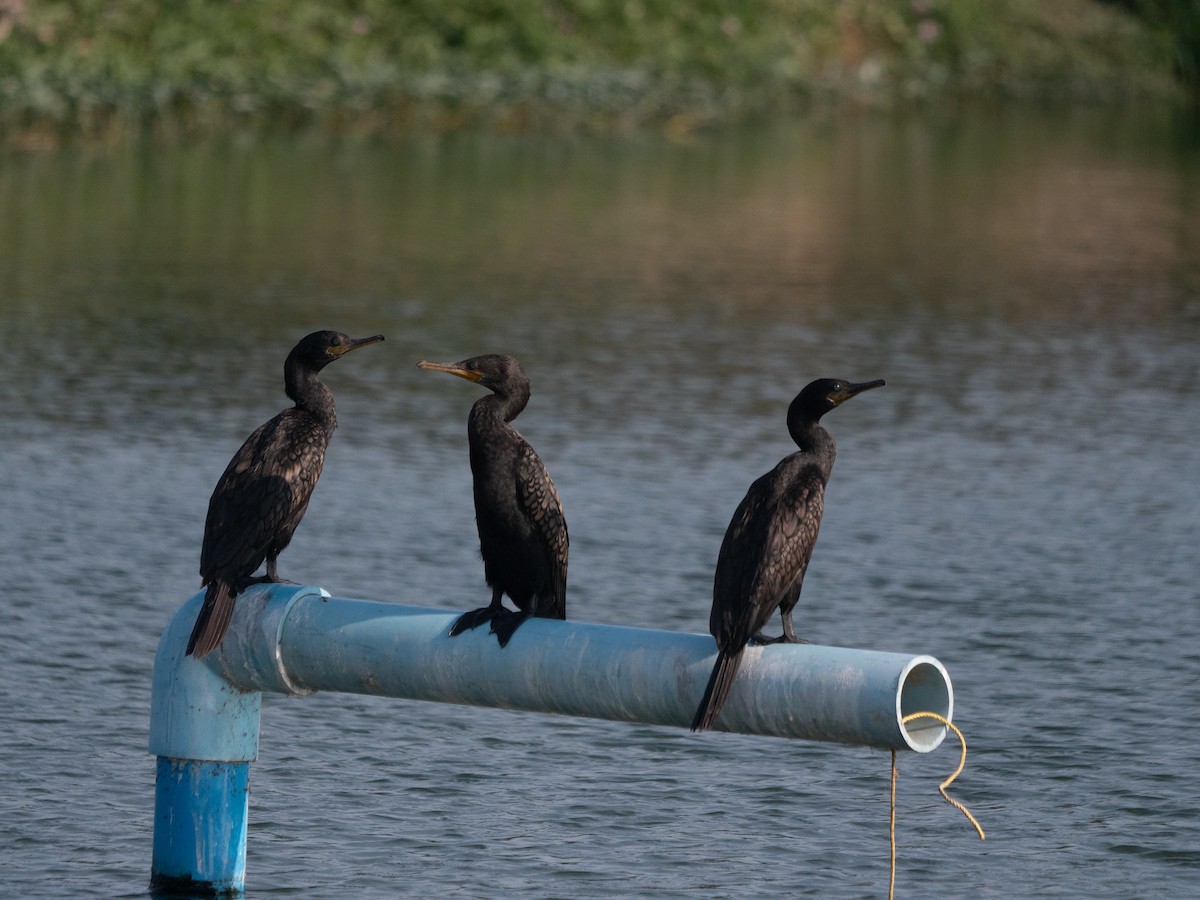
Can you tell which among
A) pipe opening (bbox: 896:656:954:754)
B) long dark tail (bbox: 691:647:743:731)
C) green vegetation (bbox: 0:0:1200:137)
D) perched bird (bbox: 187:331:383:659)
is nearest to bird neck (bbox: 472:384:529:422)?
perched bird (bbox: 187:331:383:659)

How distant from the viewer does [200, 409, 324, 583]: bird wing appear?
587 centimetres

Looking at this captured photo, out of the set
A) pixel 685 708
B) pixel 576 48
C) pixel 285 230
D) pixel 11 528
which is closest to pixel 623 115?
pixel 576 48

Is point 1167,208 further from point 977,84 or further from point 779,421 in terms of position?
point 977,84

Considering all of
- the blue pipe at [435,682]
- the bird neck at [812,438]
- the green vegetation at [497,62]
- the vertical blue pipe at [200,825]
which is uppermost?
the green vegetation at [497,62]

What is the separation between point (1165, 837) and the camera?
6.44 meters

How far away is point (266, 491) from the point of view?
605 cm

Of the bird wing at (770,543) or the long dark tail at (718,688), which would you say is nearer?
the long dark tail at (718,688)

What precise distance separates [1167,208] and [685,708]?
60.9 ft

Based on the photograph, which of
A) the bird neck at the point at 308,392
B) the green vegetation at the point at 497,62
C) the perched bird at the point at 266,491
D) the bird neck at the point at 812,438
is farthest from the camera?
the green vegetation at the point at 497,62

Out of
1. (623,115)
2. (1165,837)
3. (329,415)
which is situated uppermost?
(623,115)

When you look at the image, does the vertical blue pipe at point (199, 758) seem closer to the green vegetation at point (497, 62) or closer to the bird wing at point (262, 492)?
the bird wing at point (262, 492)

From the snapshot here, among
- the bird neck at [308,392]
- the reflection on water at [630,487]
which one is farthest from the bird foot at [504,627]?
the bird neck at [308,392]

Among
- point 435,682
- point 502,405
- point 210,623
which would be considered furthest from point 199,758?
point 502,405

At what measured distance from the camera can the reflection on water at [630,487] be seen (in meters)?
6.45
